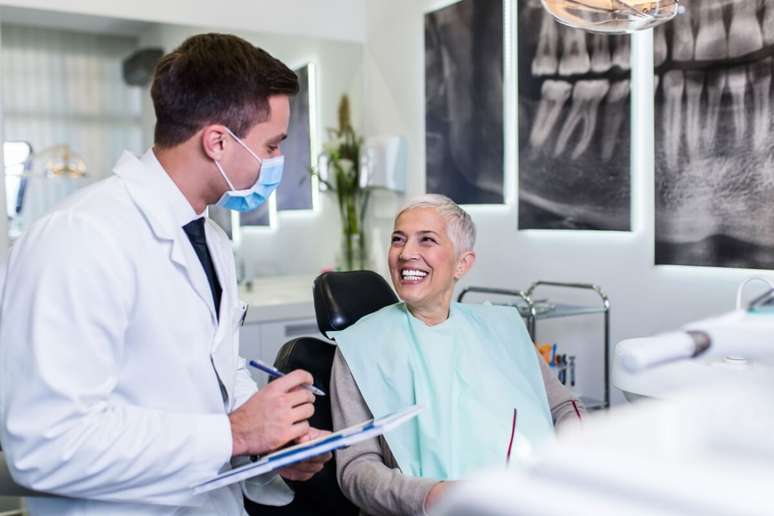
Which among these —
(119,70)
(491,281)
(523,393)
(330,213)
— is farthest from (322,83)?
(523,393)

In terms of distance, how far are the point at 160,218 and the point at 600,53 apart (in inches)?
82.5

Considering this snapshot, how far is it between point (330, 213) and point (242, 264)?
0.56m

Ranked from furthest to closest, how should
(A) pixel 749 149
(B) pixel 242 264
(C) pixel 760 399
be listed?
(B) pixel 242 264
(A) pixel 749 149
(C) pixel 760 399

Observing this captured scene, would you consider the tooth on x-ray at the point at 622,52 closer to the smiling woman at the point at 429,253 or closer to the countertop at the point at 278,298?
the smiling woman at the point at 429,253

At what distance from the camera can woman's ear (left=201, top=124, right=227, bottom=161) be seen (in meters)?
1.28

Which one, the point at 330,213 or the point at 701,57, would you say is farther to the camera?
the point at 330,213

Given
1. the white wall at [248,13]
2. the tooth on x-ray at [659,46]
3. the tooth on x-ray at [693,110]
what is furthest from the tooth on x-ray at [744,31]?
the white wall at [248,13]

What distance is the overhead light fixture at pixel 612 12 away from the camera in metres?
1.92

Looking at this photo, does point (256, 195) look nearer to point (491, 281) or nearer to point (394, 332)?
point (394, 332)

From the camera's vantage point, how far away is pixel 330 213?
13.5 ft

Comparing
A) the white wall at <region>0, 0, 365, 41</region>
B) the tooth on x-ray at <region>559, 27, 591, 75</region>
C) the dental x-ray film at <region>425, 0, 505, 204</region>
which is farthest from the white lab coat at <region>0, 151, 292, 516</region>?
the white wall at <region>0, 0, 365, 41</region>

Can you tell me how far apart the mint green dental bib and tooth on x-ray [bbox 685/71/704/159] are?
1054mm

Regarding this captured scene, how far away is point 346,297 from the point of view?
196 cm

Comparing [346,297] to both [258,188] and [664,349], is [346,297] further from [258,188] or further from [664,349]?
[664,349]
